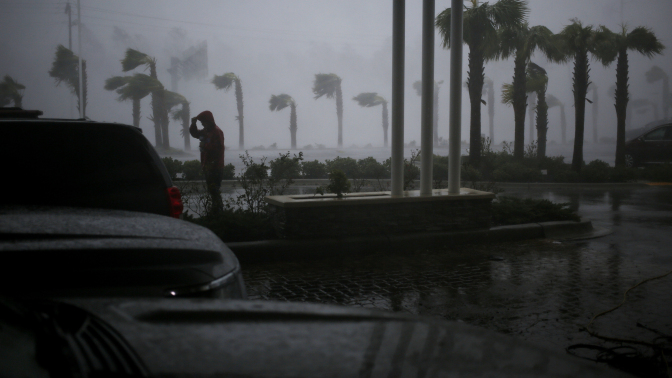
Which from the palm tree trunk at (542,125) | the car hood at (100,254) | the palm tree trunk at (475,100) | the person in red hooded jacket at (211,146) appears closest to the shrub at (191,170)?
the person in red hooded jacket at (211,146)

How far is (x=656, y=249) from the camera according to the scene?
786 centimetres

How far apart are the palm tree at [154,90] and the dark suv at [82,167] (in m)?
31.3

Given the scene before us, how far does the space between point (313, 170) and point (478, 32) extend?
8.93 metres

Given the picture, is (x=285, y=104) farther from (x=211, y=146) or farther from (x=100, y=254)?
(x=100, y=254)

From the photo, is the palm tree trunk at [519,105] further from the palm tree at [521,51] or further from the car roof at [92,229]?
the car roof at [92,229]

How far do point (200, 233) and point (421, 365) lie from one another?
1627 mm

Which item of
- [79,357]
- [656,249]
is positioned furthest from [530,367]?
[656,249]

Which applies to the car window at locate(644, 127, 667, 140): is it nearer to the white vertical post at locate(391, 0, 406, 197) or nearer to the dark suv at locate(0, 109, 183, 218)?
the white vertical post at locate(391, 0, 406, 197)

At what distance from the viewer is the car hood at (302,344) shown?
133cm

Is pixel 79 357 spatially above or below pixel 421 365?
above

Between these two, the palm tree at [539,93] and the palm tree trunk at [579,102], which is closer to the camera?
the palm tree trunk at [579,102]

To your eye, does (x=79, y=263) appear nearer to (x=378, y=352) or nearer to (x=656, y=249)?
(x=378, y=352)

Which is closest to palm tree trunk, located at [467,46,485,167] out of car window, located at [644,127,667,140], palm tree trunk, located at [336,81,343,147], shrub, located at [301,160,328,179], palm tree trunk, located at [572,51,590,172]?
palm tree trunk, located at [572,51,590,172]

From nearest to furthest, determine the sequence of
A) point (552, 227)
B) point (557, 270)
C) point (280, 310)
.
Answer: point (280, 310) → point (557, 270) → point (552, 227)
